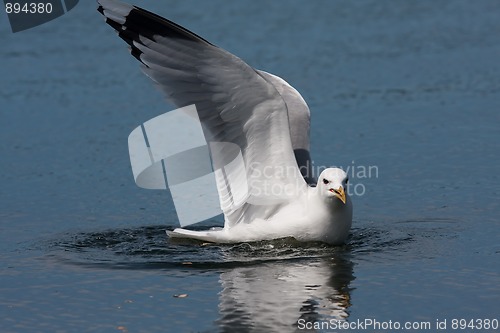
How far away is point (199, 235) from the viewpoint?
952cm

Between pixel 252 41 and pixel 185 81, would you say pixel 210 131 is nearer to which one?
pixel 185 81

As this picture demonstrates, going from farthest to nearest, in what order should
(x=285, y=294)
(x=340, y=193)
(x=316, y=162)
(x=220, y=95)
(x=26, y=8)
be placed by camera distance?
1. (x=26, y=8)
2. (x=316, y=162)
3. (x=220, y=95)
4. (x=340, y=193)
5. (x=285, y=294)

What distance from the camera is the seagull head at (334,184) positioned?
875 centimetres

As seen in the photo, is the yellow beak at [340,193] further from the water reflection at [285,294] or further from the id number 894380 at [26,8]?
the id number 894380 at [26,8]

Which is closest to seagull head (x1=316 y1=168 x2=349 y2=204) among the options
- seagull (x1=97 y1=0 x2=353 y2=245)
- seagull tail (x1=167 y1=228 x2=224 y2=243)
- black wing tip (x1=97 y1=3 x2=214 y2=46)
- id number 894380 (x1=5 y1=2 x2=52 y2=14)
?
seagull (x1=97 y1=0 x2=353 y2=245)

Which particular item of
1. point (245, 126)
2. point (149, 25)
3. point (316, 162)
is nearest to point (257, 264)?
point (245, 126)

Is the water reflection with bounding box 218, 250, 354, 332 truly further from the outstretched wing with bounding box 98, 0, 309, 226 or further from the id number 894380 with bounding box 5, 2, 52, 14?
the id number 894380 with bounding box 5, 2, 52, 14

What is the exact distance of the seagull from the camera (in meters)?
8.82

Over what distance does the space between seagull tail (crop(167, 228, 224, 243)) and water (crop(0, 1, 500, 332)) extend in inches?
5.0

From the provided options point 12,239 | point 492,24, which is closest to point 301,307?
point 12,239

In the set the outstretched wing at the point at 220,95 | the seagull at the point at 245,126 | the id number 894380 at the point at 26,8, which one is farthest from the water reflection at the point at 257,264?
the id number 894380 at the point at 26,8

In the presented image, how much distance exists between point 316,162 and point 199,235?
2.56 meters

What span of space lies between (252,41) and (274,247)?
328 inches

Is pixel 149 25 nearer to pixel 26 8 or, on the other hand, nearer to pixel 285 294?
pixel 285 294
